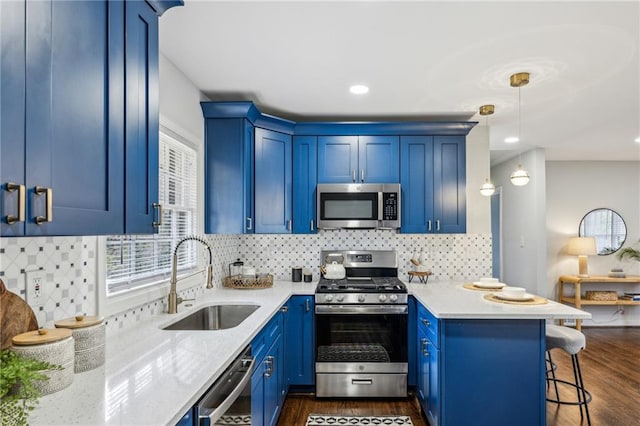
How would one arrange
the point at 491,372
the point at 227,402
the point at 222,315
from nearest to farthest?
the point at 227,402, the point at 491,372, the point at 222,315

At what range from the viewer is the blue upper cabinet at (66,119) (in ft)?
2.83

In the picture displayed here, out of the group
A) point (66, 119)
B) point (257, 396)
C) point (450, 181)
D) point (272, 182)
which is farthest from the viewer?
point (450, 181)

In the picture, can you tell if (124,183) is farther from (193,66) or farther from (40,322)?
(193,66)

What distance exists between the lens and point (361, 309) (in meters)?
3.23

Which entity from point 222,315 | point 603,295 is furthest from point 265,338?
point 603,295

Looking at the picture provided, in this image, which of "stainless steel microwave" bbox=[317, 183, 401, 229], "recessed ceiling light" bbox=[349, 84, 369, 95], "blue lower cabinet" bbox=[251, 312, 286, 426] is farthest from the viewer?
"stainless steel microwave" bbox=[317, 183, 401, 229]

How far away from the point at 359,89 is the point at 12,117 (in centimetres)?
245

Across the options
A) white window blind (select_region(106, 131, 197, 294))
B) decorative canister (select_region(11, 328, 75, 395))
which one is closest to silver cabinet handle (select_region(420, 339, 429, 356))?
white window blind (select_region(106, 131, 197, 294))

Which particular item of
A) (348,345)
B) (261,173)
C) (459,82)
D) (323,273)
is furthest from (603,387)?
(261,173)

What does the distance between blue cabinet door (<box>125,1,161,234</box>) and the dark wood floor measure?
2164mm

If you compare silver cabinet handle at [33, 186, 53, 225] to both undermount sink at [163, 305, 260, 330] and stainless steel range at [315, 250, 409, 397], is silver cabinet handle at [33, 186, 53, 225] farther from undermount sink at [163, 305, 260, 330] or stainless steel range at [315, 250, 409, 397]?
stainless steel range at [315, 250, 409, 397]

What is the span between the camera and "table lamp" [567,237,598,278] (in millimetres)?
5645

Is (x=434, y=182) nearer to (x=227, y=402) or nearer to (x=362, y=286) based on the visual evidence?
(x=362, y=286)

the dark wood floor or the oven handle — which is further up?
the oven handle
